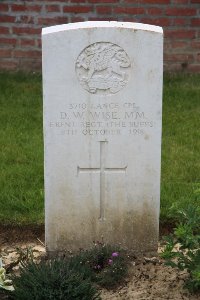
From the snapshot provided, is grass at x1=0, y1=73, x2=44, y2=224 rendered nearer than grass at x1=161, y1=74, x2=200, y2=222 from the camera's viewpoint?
Yes

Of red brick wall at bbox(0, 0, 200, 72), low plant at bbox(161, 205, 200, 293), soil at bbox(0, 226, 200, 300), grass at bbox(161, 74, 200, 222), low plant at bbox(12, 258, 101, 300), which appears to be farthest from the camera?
red brick wall at bbox(0, 0, 200, 72)

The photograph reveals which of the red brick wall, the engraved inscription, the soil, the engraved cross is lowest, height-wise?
the soil

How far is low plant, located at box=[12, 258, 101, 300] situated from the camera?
340cm

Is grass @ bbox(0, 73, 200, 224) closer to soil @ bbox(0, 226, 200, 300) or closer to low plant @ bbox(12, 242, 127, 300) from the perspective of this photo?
soil @ bbox(0, 226, 200, 300)

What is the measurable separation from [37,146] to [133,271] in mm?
2112

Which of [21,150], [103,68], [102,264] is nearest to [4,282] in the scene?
[102,264]

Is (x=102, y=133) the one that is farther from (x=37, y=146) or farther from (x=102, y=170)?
(x=37, y=146)

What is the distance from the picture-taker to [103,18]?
7.54 meters

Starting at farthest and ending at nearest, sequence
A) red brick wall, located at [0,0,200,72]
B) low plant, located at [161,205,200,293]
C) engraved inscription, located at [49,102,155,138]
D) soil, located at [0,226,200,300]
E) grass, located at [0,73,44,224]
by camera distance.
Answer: red brick wall, located at [0,0,200,72], grass, located at [0,73,44,224], engraved inscription, located at [49,102,155,138], soil, located at [0,226,200,300], low plant, located at [161,205,200,293]

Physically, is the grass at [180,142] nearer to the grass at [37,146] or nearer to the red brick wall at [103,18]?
the grass at [37,146]

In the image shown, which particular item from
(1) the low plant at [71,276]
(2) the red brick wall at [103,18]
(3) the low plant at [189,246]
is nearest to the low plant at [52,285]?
(1) the low plant at [71,276]

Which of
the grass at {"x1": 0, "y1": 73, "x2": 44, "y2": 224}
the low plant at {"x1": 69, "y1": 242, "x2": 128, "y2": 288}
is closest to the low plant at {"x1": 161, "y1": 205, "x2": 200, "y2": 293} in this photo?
the low plant at {"x1": 69, "y1": 242, "x2": 128, "y2": 288}

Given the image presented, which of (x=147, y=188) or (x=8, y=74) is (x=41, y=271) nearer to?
(x=147, y=188)

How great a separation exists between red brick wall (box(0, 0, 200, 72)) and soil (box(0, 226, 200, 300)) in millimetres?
3622
